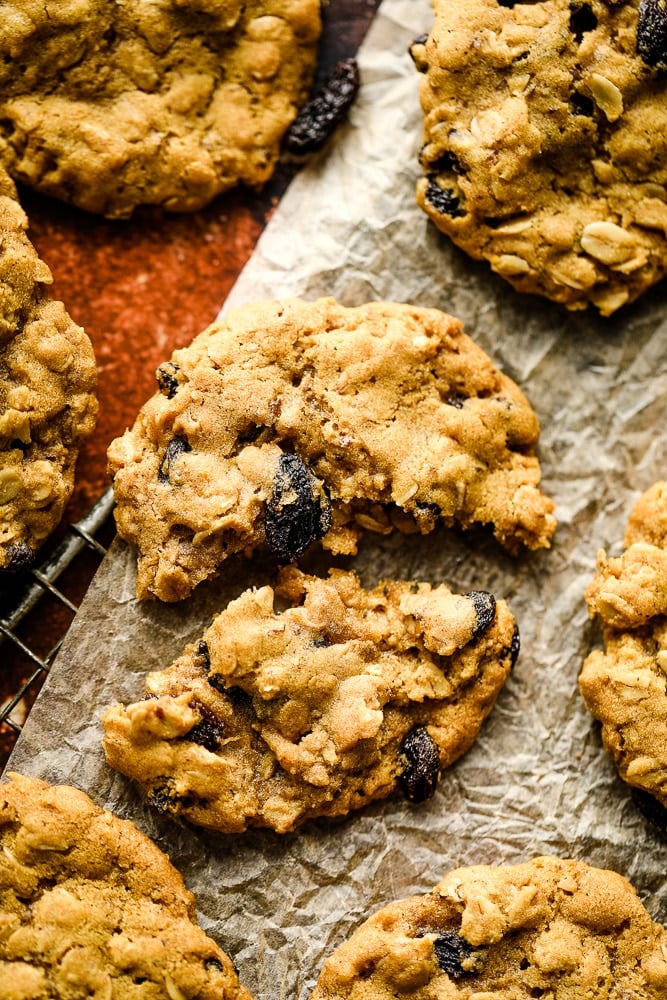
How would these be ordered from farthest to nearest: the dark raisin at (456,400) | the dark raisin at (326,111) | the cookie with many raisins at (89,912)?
the dark raisin at (326,111)
the dark raisin at (456,400)
the cookie with many raisins at (89,912)

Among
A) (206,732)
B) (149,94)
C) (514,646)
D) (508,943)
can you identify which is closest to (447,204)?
(149,94)

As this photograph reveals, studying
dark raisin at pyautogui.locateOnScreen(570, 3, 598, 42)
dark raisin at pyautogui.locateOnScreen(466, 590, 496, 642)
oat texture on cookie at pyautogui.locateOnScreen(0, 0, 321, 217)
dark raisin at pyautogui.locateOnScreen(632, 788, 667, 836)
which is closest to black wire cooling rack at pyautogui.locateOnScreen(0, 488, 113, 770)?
oat texture on cookie at pyautogui.locateOnScreen(0, 0, 321, 217)

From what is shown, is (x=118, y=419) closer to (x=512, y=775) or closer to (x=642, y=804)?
(x=512, y=775)

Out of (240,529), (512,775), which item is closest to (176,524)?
(240,529)

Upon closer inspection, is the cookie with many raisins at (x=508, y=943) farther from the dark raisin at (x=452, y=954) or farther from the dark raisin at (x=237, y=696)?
the dark raisin at (x=237, y=696)

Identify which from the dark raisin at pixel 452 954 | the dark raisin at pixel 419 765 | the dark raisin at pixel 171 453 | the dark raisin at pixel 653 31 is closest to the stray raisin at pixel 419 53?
the dark raisin at pixel 653 31

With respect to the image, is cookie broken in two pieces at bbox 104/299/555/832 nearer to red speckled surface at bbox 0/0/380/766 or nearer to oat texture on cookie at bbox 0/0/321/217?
red speckled surface at bbox 0/0/380/766

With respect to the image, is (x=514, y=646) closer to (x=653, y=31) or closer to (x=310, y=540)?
(x=310, y=540)
